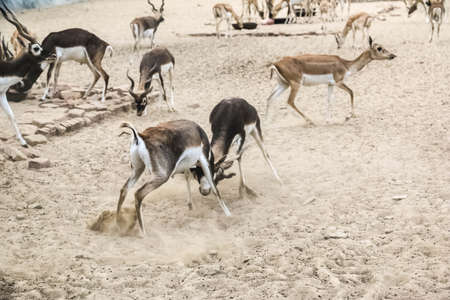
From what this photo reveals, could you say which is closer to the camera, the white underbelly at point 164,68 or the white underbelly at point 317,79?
the white underbelly at point 317,79

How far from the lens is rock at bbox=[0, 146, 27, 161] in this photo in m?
6.61

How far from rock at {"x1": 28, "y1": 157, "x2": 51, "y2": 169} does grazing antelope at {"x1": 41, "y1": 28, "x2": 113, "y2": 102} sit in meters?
3.30

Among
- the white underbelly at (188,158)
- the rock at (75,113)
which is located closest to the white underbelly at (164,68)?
the rock at (75,113)

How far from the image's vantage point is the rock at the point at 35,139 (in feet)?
24.1

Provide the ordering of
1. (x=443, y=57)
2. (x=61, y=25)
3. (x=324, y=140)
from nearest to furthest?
(x=324, y=140), (x=443, y=57), (x=61, y=25)

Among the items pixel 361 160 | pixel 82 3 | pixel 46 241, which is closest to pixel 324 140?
pixel 361 160

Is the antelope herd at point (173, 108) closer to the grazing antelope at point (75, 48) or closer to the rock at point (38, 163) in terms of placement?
the grazing antelope at point (75, 48)

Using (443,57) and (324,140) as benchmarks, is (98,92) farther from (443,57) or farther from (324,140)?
(443,57)

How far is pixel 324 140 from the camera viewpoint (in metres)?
7.54

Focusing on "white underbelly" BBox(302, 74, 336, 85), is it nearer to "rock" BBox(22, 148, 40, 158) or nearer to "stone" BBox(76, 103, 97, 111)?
"stone" BBox(76, 103, 97, 111)

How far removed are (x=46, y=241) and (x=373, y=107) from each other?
249 inches

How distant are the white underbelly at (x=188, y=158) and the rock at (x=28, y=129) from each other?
3608 millimetres

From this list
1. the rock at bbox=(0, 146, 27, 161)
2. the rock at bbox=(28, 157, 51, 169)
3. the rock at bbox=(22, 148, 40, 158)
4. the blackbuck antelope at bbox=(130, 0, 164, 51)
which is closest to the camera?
the rock at bbox=(28, 157, 51, 169)

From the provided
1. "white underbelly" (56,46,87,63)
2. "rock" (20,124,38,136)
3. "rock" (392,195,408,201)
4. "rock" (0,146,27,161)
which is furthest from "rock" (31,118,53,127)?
"rock" (392,195,408,201)
